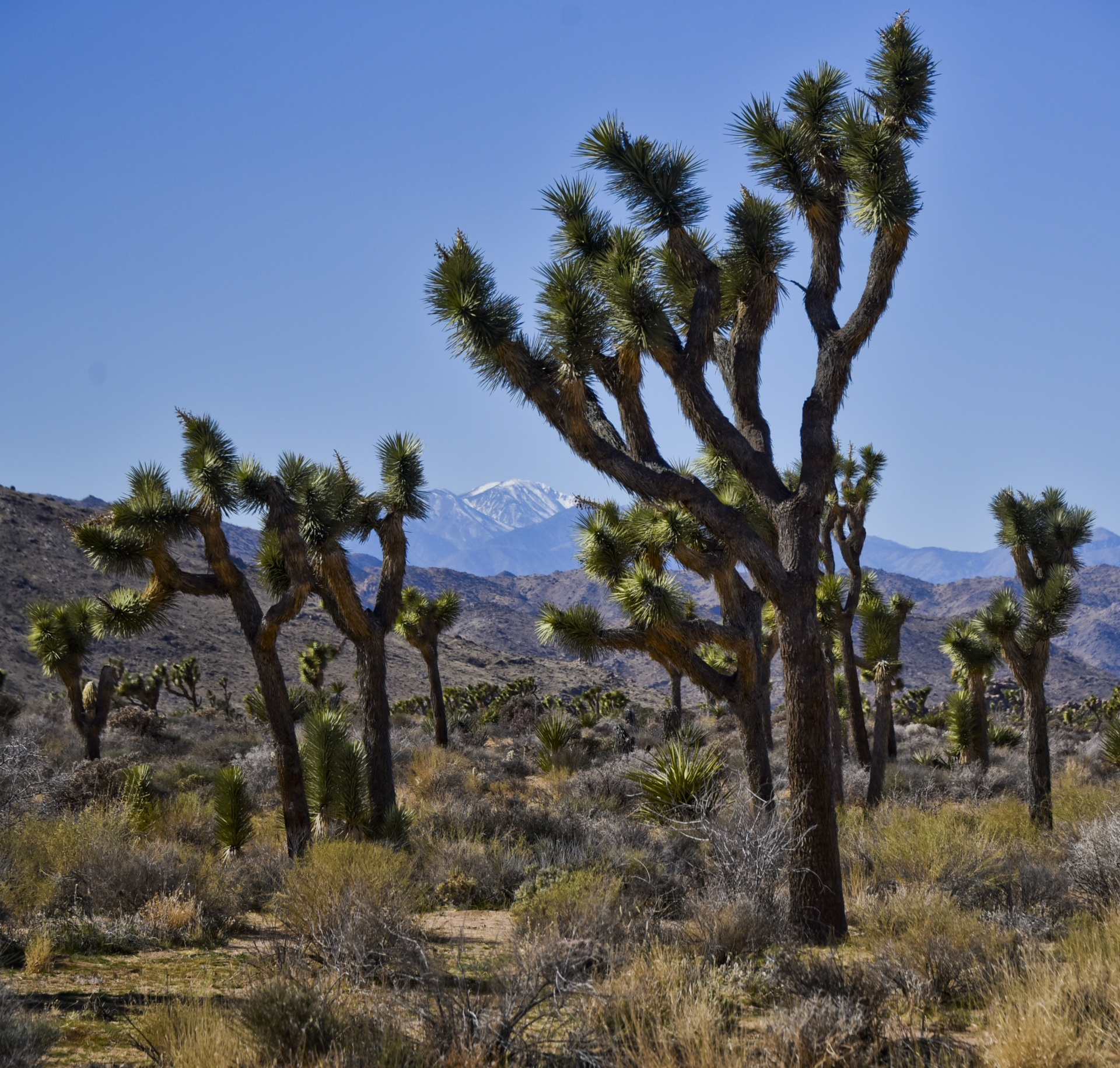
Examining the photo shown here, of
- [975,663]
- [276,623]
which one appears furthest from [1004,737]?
[276,623]

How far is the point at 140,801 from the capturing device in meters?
10.9

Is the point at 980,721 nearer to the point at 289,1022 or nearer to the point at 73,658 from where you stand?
the point at 289,1022

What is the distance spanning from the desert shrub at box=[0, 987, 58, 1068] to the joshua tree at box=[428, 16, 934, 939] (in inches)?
225

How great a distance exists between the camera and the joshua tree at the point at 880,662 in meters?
15.0

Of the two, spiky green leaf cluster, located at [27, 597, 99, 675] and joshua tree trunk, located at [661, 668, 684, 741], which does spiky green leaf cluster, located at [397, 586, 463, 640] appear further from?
spiky green leaf cluster, located at [27, 597, 99, 675]

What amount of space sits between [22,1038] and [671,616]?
7.97 metres

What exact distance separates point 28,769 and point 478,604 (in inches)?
4427

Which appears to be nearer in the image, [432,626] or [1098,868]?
[1098,868]

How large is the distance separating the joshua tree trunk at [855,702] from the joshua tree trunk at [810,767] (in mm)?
10628

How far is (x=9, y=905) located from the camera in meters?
7.23

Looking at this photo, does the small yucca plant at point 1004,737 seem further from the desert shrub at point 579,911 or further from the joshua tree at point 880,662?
the desert shrub at point 579,911

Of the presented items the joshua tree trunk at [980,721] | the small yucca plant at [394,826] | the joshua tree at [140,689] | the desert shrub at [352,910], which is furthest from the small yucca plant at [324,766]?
the joshua tree at [140,689]

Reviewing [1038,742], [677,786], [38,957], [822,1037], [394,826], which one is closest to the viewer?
[822,1037]

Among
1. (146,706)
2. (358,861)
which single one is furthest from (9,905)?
(146,706)
